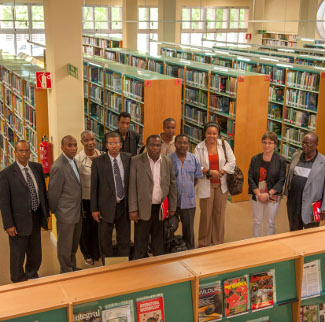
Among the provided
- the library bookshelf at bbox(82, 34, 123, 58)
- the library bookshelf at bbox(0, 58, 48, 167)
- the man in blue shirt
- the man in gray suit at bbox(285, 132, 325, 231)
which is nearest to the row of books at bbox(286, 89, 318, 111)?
the man in gray suit at bbox(285, 132, 325, 231)

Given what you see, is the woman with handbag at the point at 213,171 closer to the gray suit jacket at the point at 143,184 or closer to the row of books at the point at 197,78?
the gray suit jacket at the point at 143,184

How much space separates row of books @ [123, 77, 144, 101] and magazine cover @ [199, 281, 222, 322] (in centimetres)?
478

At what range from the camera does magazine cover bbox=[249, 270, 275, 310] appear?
143 inches

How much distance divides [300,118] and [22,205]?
619cm

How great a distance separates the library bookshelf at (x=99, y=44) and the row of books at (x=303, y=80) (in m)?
7.87

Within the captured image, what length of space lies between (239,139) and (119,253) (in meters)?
3.54

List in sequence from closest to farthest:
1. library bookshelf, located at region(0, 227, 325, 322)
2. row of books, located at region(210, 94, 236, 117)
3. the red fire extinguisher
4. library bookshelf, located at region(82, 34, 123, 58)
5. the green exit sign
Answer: library bookshelf, located at region(0, 227, 325, 322), the green exit sign, the red fire extinguisher, row of books, located at region(210, 94, 236, 117), library bookshelf, located at region(82, 34, 123, 58)

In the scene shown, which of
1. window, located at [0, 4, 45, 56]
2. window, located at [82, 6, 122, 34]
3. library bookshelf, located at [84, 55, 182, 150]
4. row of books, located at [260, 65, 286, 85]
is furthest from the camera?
window, located at [82, 6, 122, 34]

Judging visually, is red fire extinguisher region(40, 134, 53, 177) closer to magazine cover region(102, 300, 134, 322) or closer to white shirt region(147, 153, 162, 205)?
white shirt region(147, 153, 162, 205)

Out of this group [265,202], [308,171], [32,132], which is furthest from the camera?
[32,132]

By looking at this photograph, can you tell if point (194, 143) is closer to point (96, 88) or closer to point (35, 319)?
point (96, 88)

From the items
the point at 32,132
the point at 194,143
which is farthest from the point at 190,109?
the point at 32,132

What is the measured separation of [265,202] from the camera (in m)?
5.62

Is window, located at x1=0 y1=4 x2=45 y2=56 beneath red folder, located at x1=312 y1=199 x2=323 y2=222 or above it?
above
